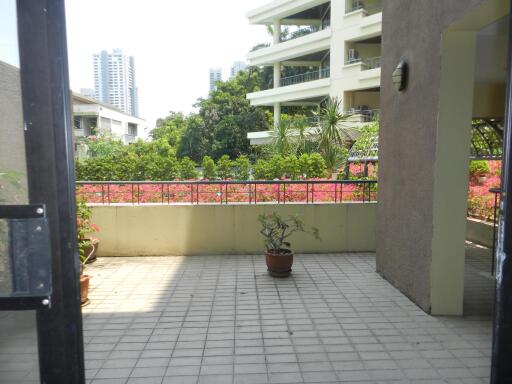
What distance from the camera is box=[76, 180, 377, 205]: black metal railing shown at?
6422mm

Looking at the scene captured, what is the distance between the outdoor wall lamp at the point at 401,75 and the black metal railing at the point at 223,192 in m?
2.15

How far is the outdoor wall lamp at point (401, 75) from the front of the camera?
4.50 m

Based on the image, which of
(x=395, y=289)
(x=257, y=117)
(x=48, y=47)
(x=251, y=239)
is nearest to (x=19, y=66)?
(x=48, y=47)

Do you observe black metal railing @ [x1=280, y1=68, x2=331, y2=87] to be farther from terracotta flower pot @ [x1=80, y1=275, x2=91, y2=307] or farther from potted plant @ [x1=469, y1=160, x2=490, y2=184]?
terracotta flower pot @ [x1=80, y1=275, x2=91, y2=307]

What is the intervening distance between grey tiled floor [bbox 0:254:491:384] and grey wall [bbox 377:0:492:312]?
41 cm

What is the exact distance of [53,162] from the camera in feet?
3.95

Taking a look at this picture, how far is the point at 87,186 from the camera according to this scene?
6633 mm

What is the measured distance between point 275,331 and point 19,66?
3.10 meters

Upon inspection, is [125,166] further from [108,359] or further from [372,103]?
[372,103]

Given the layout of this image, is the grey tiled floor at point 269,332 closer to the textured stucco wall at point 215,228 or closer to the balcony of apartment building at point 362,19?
the textured stucco wall at point 215,228

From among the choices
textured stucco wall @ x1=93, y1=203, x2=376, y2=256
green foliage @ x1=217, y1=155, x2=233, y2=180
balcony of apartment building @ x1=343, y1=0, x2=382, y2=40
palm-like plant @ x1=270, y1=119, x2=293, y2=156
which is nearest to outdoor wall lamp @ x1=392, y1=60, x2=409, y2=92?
textured stucco wall @ x1=93, y1=203, x2=376, y2=256

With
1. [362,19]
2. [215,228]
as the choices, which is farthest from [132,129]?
[215,228]

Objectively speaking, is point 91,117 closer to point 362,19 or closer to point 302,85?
point 302,85

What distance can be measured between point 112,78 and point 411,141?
71.6 m
